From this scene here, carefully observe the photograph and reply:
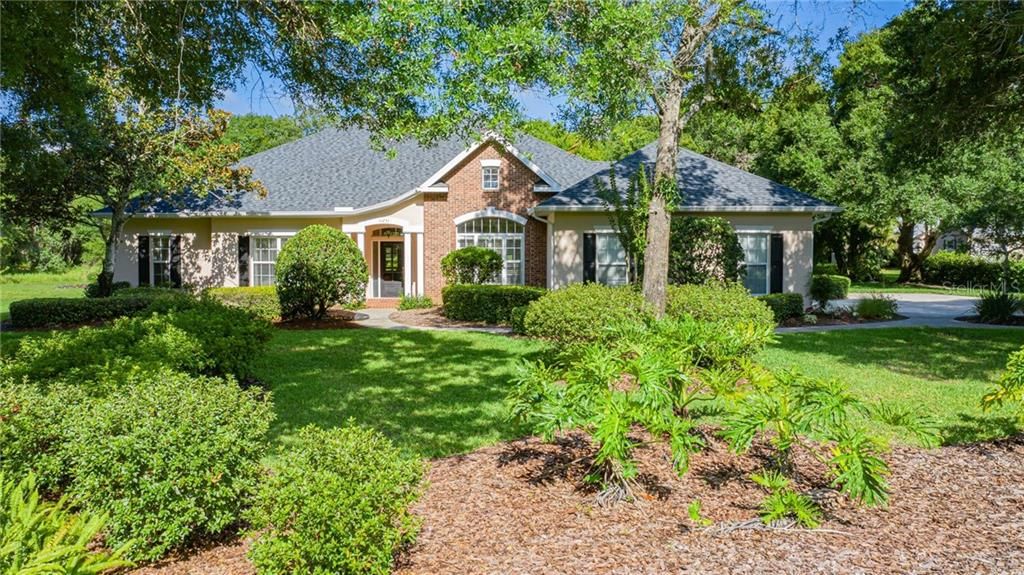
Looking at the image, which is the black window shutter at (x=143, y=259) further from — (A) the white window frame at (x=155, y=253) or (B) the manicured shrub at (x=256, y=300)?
(B) the manicured shrub at (x=256, y=300)

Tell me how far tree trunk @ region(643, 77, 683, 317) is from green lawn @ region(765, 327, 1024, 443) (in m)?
2.36

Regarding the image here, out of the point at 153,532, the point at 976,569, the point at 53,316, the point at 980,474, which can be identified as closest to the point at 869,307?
the point at 980,474

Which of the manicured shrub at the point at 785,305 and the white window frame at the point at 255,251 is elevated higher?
the white window frame at the point at 255,251

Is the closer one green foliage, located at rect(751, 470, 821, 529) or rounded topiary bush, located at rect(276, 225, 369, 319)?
green foliage, located at rect(751, 470, 821, 529)

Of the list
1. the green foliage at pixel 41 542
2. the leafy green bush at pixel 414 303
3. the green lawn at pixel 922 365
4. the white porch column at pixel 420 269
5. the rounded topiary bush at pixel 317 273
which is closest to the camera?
the green foliage at pixel 41 542

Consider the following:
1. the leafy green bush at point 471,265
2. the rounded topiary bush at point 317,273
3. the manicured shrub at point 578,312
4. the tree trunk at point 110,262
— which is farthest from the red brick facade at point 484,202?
the manicured shrub at point 578,312

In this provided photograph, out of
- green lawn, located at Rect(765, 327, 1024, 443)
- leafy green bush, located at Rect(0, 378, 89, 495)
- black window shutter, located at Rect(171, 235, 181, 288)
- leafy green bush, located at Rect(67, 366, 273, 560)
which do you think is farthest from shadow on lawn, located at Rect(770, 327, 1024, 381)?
black window shutter, located at Rect(171, 235, 181, 288)

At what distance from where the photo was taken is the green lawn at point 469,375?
7.00 meters

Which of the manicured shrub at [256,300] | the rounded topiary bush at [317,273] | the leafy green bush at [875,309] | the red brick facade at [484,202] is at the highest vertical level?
the red brick facade at [484,202]

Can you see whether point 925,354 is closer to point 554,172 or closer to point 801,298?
point 801,298

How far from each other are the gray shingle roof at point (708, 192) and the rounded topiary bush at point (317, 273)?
5.42m

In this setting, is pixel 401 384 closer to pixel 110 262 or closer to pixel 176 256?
pixel 110 262

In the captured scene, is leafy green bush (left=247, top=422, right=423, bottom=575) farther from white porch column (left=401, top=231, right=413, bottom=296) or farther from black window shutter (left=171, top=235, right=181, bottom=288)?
black window shutter (left=171, top=235, right=181, bottom=288)

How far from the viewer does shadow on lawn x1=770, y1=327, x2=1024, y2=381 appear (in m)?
10.4
